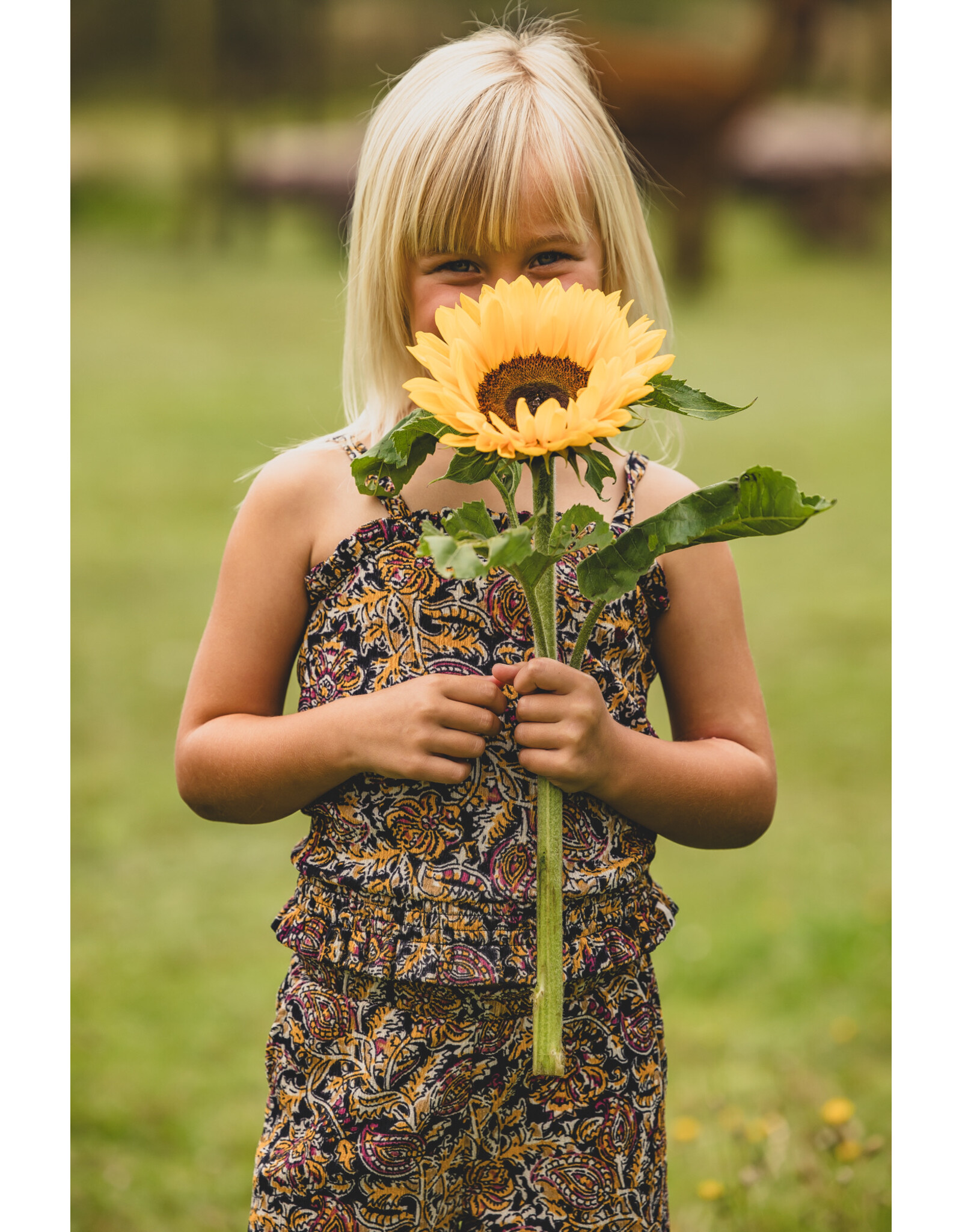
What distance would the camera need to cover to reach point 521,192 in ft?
4.15

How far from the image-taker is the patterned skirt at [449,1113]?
1.29 m

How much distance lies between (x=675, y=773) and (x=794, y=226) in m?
8.31

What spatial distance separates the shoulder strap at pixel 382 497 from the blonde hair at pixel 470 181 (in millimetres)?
25

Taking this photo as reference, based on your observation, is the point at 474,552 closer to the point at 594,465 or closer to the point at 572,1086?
the point at 594,465

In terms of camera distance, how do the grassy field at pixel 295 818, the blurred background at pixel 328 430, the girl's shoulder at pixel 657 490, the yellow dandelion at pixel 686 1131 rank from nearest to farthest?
the girl's shoulder at pixel 657 490 < the yellow dandelion at pixel 686 1131 < the grassy field at pixel 295 818 < the blurred background at pixel 328 430

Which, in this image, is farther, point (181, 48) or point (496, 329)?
point (181, 48)

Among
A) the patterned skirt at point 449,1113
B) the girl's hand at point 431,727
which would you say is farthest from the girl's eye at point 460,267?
the patterned skirt at point 449,1113

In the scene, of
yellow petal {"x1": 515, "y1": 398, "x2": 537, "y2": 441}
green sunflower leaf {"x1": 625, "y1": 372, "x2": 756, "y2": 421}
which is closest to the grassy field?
green sunflower leaf {"x1": 625, "y1": 372, "x2": 756, "y2": 421}

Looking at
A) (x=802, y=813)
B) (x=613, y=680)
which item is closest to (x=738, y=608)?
(x=613, y=680)

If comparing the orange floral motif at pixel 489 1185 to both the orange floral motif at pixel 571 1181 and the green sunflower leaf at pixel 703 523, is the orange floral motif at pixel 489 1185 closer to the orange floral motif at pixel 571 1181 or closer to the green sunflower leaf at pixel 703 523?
the orange floral motif at pixel 571 1181

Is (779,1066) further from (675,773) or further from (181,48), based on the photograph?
(181,48)

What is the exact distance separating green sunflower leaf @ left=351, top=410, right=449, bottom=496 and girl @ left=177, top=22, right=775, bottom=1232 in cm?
23

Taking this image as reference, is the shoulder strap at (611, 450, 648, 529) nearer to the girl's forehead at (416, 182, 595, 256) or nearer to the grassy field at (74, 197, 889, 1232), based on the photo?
the girl's forehead at (416, 182, 595, 256)

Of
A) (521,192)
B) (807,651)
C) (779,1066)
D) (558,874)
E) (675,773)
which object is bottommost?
(779,1066)
